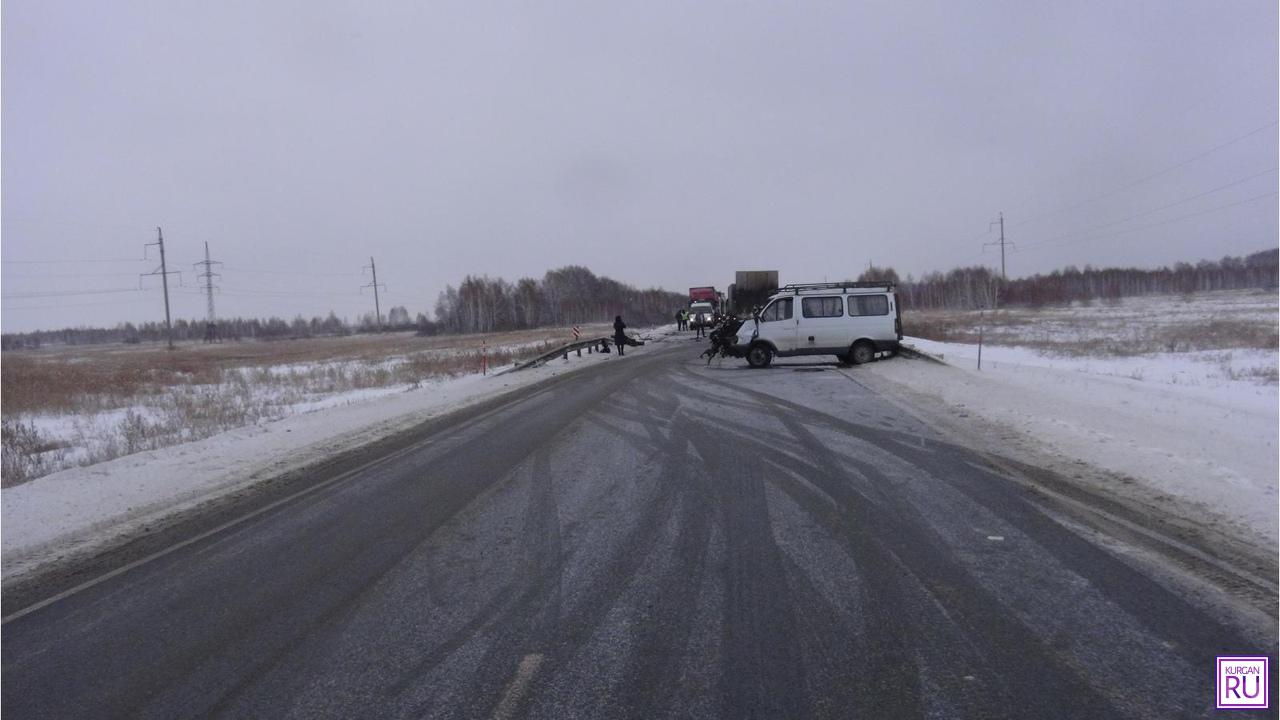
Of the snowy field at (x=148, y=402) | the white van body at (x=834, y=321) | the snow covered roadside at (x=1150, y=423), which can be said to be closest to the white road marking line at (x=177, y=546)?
the snowy field at (x=148, y=402)

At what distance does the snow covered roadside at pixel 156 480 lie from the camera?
7844 mm

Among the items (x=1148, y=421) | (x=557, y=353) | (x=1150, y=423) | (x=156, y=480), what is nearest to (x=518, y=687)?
(x=156, y=480)

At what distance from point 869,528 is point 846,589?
5.18 feet

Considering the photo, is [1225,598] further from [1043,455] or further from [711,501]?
[1043,455]

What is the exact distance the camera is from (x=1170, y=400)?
13.9 metres

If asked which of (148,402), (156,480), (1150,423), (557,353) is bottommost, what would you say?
(1150,423)

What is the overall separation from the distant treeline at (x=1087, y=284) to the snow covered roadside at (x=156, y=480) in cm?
13030

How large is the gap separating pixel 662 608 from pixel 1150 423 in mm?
9927

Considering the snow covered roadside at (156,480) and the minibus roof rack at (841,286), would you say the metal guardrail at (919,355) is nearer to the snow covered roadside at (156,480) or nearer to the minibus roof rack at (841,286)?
the minibus roof rack at (841,286)

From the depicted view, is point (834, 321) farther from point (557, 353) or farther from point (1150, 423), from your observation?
point (1150, 423)

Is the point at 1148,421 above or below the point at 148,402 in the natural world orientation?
below

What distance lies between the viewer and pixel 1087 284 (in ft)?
556

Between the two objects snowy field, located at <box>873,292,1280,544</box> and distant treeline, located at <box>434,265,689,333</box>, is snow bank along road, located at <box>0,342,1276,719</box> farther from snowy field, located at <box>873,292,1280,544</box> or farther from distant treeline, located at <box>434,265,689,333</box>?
distant treeline, located at <box>434,265,689,333</box>

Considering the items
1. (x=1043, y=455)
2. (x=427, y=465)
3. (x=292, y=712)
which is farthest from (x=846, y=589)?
(x=427, y=465)
